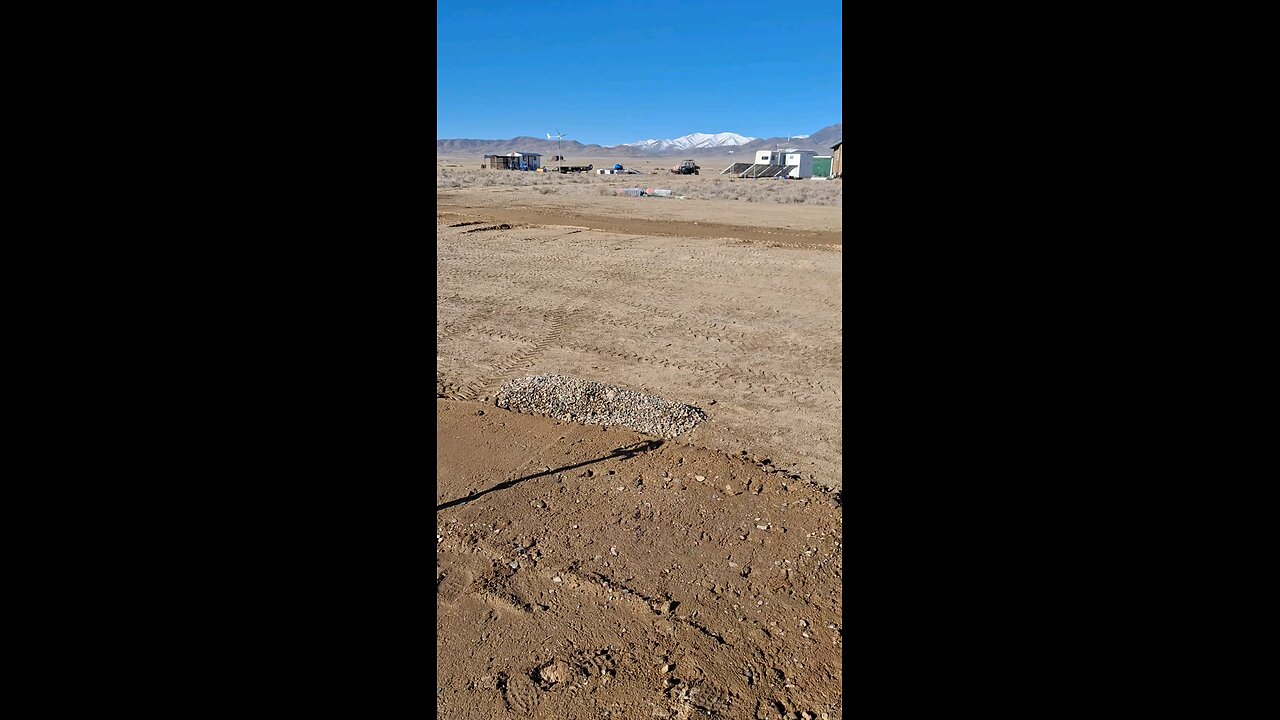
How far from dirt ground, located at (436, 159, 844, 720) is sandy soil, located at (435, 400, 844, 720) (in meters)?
0.01

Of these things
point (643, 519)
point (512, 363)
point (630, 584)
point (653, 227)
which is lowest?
point (630, 584)

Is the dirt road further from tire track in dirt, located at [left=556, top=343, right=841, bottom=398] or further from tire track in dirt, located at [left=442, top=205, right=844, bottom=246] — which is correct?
tire track in dirt, located at [left=442, top=205, right=844, bottom=246]

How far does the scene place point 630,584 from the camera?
4277 millimetres

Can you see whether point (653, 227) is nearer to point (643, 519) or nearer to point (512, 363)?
point (512, 363)

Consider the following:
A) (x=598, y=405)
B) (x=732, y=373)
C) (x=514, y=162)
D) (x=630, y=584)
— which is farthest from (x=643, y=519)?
(x=514, y=162)

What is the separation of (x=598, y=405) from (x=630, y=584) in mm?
2762

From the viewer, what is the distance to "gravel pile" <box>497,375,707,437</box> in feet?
21.6

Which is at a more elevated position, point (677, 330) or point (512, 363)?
point (677, 330)

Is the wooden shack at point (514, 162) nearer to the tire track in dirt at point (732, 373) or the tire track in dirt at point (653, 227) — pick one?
the tire track in dirt at point (653, 227)
